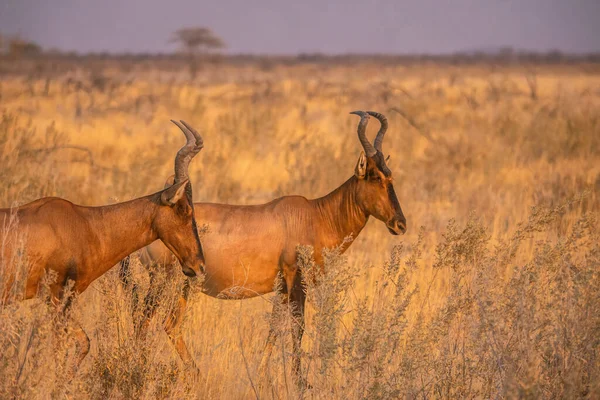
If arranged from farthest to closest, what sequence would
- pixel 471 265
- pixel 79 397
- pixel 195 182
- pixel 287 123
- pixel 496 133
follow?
pixel 287 123 → pixel 496 133 → pixel 195 182 → pixel 471 265 → pixel 79 397

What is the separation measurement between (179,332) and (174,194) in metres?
1.14

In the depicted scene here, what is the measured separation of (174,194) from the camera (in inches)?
265

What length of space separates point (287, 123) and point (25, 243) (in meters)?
18.9

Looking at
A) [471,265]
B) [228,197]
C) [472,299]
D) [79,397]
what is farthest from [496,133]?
[79,397]

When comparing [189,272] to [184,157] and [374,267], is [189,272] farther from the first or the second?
[374,267]

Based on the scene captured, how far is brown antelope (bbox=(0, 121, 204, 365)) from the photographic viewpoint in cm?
630

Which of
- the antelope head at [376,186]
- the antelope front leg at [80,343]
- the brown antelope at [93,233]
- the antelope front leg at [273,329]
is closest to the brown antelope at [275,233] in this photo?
the antelope head at [376,186]

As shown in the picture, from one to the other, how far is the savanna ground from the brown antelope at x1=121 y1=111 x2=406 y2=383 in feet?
1.17

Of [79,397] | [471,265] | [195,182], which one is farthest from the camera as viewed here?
[195,182]

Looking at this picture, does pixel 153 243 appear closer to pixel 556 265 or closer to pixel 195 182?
pixel 556 265

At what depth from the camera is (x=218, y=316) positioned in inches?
319

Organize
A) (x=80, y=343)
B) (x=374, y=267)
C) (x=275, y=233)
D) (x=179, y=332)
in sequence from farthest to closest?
(x=374, y=267)
(x=275, y=233)
(x=179, y=332)
(x=80, y=343)

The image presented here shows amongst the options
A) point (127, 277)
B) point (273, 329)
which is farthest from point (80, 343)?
point (273, 329)

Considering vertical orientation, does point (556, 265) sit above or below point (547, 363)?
above
